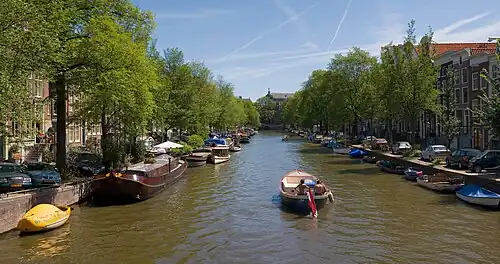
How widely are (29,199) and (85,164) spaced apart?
1345 centimetres

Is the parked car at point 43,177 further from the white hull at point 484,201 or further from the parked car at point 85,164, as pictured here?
the white hull at point 484,201

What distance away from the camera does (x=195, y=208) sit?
28.0 metres

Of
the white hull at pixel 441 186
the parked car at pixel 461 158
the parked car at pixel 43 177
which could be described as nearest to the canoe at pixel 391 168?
the parked car at pixel 461 158

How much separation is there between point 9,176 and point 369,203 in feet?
65.9

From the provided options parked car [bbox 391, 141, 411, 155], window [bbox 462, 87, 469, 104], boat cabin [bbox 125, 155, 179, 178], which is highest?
window [bbox 462, 87, 469, 104]

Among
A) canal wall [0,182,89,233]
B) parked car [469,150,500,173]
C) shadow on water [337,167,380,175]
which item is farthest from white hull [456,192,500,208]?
canal wall [0,182,89,233]

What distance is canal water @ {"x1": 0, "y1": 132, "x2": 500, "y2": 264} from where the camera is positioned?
18141 mm

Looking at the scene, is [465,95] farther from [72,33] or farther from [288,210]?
[72,33]

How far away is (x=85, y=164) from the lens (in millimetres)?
35812

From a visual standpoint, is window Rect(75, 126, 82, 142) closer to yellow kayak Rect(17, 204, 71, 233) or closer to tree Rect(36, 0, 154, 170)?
tree Rect(36, 0, 154, 170)

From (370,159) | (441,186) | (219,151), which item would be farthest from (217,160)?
(441,186)

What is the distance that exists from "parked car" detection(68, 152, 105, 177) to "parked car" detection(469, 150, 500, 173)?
26604 millimetres

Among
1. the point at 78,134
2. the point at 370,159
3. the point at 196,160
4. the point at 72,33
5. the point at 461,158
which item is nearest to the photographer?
the point at 72,33

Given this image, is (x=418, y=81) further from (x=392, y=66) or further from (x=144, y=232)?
(x=144, y=232)
